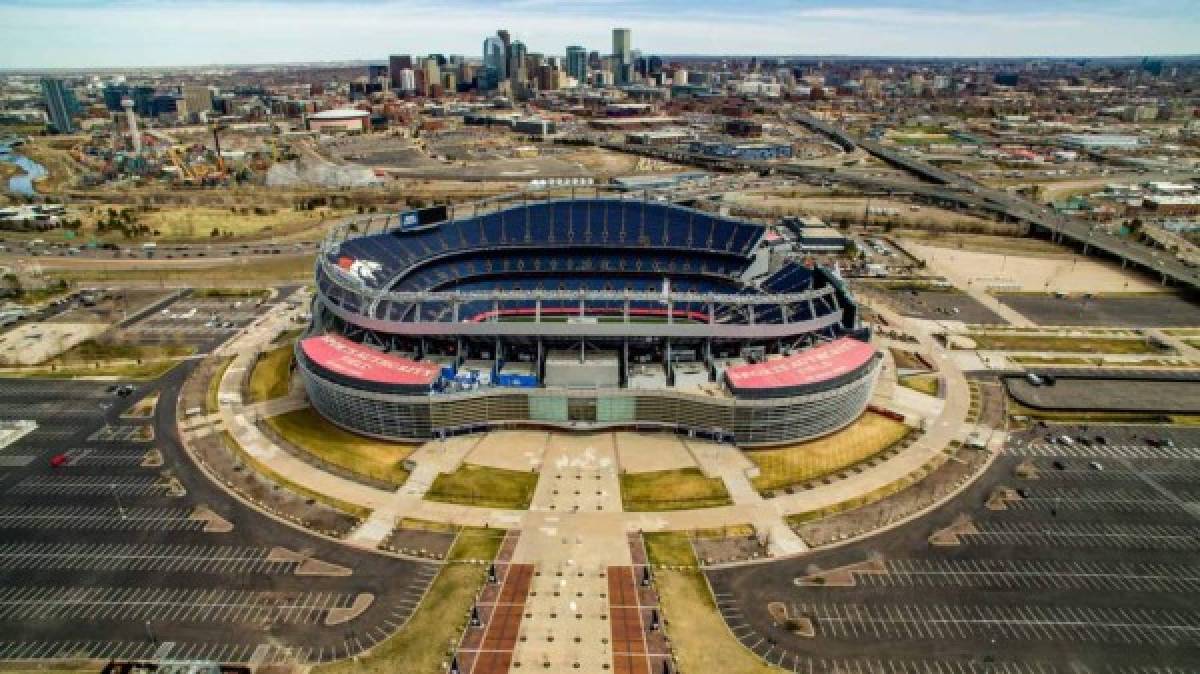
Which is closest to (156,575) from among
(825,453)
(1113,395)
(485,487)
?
(485,487)

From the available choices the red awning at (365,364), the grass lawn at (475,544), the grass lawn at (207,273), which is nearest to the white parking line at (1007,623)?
the grass lawn at (475,544)

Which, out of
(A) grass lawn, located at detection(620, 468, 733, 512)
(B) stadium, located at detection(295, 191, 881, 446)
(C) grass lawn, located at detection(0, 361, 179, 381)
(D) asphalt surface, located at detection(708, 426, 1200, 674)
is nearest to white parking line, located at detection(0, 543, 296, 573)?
(B) stadium, located at detection(295, 191, 881, 446)

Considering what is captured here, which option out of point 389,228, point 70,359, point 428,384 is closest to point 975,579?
point 428,384

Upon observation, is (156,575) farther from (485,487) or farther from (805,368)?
(805,368)

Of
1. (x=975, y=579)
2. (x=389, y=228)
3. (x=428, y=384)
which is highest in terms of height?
(x=389, y=228)

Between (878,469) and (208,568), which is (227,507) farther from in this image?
(878,469)

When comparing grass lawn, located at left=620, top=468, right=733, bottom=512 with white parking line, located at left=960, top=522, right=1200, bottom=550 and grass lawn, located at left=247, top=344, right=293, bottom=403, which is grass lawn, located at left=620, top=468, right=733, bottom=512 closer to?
white parking line, located at left=960, top=522, right=1200, bottom=550

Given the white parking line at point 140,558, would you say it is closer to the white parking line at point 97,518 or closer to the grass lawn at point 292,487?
the white parking line at point 97,518
